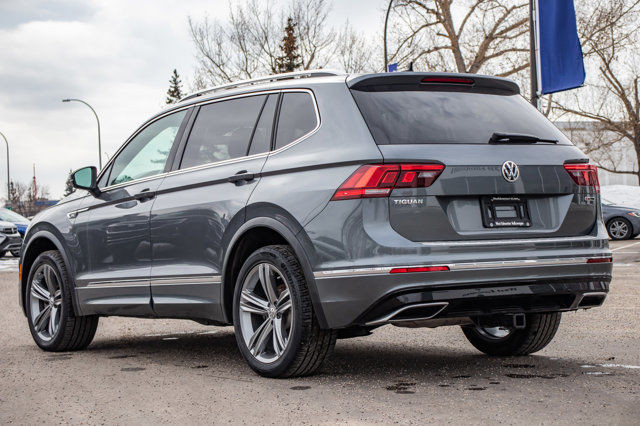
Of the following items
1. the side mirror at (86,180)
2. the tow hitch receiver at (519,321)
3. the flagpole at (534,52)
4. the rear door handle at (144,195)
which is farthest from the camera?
the flagpole at (534,52)

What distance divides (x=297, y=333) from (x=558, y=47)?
11695 mm

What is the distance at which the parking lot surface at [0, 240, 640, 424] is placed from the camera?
436 centimetres

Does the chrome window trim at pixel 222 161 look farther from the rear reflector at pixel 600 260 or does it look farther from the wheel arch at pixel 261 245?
the rear reflector at pixel 600 260

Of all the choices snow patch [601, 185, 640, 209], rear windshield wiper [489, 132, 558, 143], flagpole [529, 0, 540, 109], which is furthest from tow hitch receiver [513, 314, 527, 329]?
snow patch [601, 185, 640, 209]

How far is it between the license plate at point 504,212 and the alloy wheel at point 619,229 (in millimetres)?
22826

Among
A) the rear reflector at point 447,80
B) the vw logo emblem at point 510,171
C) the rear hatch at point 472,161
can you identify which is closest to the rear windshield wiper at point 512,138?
the rear hatch at point 472,161

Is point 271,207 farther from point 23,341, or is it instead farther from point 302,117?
point 23,341

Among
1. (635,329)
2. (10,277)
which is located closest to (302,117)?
(635,329)

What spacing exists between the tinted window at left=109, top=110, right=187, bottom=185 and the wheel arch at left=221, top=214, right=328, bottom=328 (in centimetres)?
118

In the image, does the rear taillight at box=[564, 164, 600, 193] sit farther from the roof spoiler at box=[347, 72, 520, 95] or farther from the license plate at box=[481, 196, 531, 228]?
the roof spoiler at box=[347, 72, 520, 95]

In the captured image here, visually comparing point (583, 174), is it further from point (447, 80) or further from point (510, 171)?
point (447, 80)

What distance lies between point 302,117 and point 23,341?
3.92m

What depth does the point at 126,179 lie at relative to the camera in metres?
6.89

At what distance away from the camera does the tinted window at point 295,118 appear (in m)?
5.38
